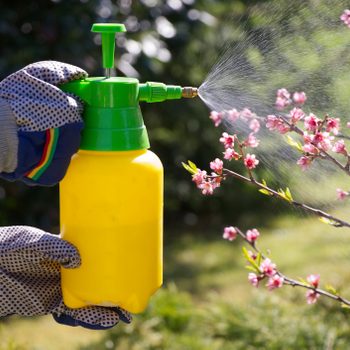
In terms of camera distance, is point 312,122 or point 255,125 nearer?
point 312,122

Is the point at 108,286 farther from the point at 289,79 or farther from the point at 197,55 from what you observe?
the point at 197,55

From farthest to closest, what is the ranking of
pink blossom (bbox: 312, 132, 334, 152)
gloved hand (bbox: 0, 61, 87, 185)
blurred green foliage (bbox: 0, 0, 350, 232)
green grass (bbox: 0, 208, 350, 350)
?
blurred green foliage (bbox: 0, 0, 350, 232), green grass (bbox: 0, 208, 350, 350), pink blossom (bbox: 312, 132, 334, 152), gloved hand (bbox: 0, 61, 87, 185)

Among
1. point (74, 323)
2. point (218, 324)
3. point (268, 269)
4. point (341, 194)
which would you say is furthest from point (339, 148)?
point (218, 324)

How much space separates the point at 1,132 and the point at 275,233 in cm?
424

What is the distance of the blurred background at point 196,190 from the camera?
2.12 metres

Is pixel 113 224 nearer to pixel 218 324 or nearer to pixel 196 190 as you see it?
pixel 218 324

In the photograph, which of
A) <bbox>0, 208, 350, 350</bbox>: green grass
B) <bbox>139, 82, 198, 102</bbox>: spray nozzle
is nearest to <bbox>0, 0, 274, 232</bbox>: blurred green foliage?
<bbox>0, 208, 350, 350</bbox>: green grass

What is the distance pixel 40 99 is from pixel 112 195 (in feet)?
0.77

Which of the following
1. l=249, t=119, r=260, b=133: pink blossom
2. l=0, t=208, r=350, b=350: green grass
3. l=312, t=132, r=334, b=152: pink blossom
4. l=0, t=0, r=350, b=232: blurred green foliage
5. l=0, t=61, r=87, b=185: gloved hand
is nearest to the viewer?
l=0, t=61, r=87, b=185: gloved hand

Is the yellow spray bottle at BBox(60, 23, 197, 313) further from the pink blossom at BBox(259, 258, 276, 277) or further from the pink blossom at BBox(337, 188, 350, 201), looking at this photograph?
the pink blossom at BBox(337, 188, 350, 201)

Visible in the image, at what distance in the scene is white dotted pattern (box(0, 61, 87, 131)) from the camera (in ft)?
4.83

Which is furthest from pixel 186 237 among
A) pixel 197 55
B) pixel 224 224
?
pixel 197 55

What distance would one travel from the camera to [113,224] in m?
1.54

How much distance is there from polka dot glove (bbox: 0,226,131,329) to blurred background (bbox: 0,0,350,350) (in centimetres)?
76
